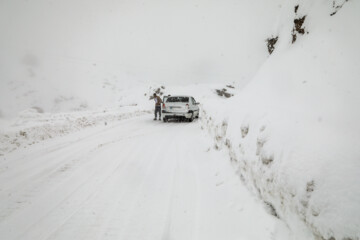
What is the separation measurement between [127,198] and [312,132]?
278cm

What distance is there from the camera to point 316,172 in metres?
1.64

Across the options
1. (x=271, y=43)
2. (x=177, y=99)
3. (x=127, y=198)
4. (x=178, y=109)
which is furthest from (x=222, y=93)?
(x=127, y=198)

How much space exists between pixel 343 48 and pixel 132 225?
3443 millimetres

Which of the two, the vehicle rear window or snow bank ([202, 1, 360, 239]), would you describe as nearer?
snow bank ([202, 1, 360, 239])

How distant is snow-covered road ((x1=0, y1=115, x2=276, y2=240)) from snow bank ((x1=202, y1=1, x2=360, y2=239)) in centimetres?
53

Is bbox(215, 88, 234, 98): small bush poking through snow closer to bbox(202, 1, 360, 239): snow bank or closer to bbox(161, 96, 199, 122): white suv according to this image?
bbox(161, 96, 199, 122): white suv

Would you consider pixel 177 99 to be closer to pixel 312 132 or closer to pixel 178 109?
pixel 178 109

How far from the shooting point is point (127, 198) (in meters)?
3.17

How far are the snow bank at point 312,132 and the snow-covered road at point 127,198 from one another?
527 mm

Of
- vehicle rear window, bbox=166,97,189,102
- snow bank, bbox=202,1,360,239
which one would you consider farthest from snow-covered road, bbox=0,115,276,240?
vehicle rear window, bbox=166,97,189,102

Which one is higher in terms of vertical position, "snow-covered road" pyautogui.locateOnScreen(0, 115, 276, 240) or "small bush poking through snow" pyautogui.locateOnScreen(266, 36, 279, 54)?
"small bush poking through snow" pyautogui.locateOnScreen(266, 36, 279, 54)

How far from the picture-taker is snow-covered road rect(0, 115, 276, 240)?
2432 millimetres

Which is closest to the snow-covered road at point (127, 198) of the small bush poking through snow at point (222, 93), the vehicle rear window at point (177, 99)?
the vehicle rear window at point (177, 99)

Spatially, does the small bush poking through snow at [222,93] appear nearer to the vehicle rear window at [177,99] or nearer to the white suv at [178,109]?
the vehicle rear window at [177,99]
